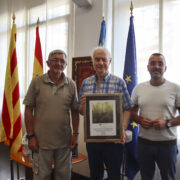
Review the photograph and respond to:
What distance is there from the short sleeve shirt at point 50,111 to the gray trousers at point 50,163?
65mm

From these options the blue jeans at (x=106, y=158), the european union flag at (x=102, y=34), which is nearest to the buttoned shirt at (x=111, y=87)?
the blue jeans at (x=106, y=158)

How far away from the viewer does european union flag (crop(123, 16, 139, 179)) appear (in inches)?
94.3

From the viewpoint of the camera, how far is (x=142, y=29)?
2.72 meters

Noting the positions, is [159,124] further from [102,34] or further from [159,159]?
[102,34]

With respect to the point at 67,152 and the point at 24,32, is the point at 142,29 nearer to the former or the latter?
the point at 67,152

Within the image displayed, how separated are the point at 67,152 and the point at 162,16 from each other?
6.92 feet

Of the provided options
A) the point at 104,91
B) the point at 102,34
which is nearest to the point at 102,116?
the point at 104,91

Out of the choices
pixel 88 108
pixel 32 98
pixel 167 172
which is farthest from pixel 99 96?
pixel 167 172

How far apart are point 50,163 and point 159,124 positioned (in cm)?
100

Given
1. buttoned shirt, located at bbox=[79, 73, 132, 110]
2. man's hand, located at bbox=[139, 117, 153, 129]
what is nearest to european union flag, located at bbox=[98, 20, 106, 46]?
buttoned shirt, located at bbox=[79, 73, 132, 110]

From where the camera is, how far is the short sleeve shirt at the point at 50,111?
1644mm

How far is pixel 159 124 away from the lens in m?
1.64

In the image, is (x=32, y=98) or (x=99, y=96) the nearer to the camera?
(x=99, y=96)

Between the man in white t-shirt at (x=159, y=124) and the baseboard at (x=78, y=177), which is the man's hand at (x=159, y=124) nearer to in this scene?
the man in white t-shirt at (x=159, y=124)
